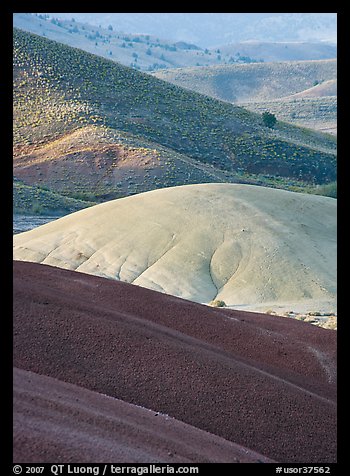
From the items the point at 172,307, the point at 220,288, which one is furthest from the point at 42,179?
the point at 172,307

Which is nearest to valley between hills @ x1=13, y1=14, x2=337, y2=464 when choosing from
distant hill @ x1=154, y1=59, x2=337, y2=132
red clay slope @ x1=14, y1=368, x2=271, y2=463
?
red clay slope @ x1=14, y1=368, x2=271, y2=463

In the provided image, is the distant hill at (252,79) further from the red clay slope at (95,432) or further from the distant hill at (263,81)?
the red clay slope at (95,432)

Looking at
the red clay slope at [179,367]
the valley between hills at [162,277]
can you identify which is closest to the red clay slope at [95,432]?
the valley between hills at [162,277]

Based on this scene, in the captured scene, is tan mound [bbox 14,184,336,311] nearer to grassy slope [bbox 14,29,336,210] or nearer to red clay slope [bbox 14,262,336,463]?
red clay slope [bbox 14,262,336,463]

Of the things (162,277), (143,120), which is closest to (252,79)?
(143,120)
